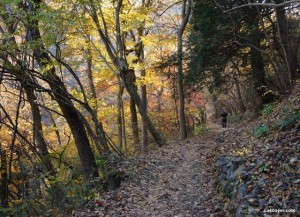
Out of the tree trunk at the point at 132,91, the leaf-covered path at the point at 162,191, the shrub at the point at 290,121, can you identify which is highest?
the tree trunk at the point at 132,91

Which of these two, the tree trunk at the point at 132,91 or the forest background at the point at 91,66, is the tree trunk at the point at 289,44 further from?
the tree trunk at the point at 132,91

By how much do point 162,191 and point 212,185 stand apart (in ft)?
3.99

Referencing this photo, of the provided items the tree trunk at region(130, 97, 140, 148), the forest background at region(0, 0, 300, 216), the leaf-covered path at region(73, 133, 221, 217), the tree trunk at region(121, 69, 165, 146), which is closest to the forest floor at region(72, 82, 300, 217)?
the leaf-covered path at region(73, 133, 221, 217)

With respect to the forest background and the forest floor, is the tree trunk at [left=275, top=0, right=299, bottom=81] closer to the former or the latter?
the forest background

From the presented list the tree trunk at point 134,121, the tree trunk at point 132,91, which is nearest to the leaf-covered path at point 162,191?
the tree trunk at point 132,91

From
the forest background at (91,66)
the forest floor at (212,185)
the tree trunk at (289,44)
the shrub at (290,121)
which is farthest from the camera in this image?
the tree trunk at (289,44)

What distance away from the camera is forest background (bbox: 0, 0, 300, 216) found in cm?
743

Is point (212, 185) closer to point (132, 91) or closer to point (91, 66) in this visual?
point (132, 91)

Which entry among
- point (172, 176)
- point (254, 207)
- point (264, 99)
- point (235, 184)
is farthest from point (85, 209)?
point (264, 99)

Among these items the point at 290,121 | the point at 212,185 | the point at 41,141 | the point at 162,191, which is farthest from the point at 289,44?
the point at 41,141

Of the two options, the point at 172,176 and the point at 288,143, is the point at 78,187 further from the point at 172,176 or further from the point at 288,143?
the point at 288,143

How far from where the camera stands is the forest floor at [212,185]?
4633 mm

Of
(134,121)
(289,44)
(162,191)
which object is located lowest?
(162,191)

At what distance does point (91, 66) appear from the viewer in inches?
726
